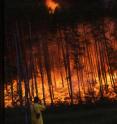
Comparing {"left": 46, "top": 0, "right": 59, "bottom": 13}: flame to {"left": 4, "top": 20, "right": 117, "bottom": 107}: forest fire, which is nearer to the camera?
{"left": 4, "top": 20, "right": 117, "bottom": 107}: forest fire

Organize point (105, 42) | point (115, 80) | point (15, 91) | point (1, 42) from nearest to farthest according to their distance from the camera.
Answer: point (1, 42), point (15, 91), point (115, 80), point (105, 42)

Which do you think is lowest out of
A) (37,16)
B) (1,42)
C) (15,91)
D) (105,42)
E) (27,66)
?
(1,42)

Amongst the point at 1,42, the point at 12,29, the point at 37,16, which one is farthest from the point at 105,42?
the point at 1,42

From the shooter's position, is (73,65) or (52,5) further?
(73,65)

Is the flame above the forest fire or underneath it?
above

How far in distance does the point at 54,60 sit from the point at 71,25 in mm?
4333

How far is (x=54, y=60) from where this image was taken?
3844 cm

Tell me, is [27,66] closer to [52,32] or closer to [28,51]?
[28,51]

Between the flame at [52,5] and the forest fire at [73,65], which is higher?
the flame at [52,5]

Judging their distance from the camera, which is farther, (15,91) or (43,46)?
(43,46)

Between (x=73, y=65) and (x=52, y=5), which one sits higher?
(x=52, y=5)

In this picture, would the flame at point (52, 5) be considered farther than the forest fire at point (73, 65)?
Yes

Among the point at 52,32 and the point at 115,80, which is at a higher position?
the point at 52,32

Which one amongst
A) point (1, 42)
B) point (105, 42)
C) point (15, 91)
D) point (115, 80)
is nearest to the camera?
point (1, 42)
